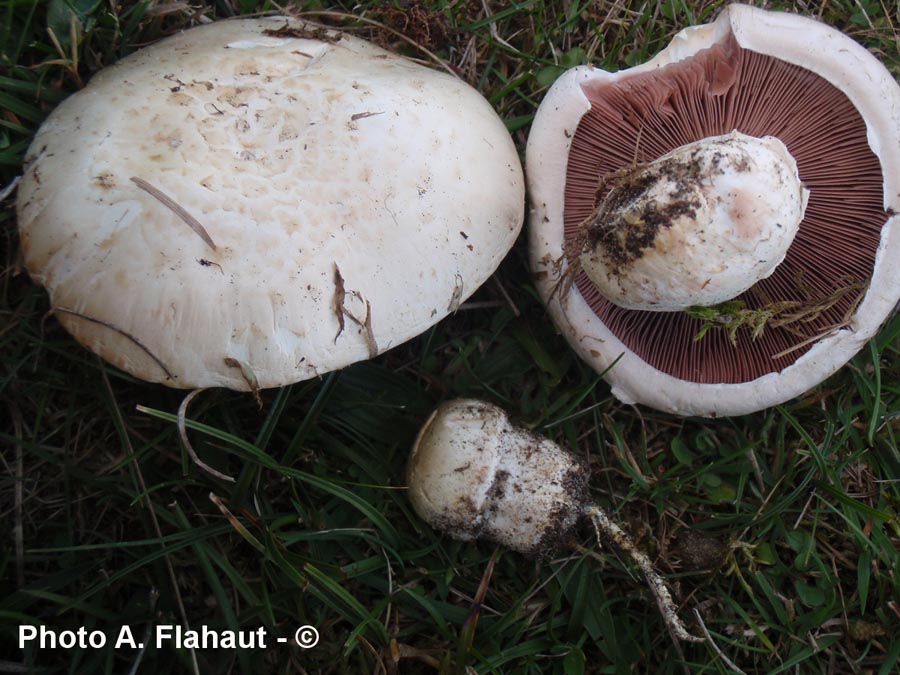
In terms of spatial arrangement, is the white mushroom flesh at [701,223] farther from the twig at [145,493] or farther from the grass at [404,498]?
the twig at [145,493]

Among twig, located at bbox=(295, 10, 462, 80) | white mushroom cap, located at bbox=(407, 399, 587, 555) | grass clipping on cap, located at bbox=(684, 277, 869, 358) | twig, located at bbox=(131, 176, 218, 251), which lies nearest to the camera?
twig, located at bbox=(131, 176, 218, 251)

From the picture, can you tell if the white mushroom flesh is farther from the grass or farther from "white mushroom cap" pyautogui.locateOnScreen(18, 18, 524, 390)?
the grass

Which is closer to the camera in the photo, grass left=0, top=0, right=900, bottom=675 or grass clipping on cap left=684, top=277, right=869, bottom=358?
grass clipping on cap left=684, top=277, right=869, bottom=358

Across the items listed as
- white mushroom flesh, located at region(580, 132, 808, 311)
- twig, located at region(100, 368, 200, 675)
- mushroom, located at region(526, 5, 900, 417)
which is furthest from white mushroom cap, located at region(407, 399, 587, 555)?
twig, located at region(100, 368, 200, 675)

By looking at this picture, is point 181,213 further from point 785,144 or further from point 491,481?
point 785,144

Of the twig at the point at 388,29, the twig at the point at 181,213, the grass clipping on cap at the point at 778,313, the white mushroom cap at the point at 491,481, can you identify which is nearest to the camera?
the twig at the point at 181,213

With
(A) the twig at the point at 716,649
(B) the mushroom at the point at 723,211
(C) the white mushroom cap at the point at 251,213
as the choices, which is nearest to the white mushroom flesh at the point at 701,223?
(B) the mushroom at the point at 723,211
